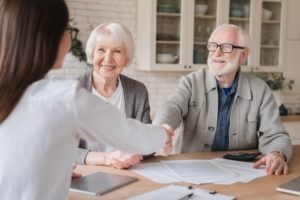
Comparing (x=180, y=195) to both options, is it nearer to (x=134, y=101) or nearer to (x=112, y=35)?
(x=134, y=101)

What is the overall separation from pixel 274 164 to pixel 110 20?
2698 mm

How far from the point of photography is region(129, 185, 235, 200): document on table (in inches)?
52.1

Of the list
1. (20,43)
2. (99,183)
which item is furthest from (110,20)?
(20,43)

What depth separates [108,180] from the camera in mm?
1481

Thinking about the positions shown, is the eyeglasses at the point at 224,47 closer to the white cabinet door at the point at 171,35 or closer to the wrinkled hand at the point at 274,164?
the wrinkled hand at the point at 274,164

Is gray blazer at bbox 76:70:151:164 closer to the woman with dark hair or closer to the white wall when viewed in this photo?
the woman with dark hair

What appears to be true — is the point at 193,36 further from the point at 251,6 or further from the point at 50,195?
the point at 50,195

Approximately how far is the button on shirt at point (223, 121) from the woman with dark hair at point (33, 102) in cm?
141

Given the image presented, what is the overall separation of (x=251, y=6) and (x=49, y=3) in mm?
3679

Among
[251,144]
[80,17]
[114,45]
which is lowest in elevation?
[251,144]

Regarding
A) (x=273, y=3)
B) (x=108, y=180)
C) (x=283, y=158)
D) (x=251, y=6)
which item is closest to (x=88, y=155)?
(x=108, y=180)

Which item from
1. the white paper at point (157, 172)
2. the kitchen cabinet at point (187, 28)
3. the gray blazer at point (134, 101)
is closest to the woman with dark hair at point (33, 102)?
the white paper at point (157, 172)

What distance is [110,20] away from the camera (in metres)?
4.05

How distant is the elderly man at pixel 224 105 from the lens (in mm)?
2311
